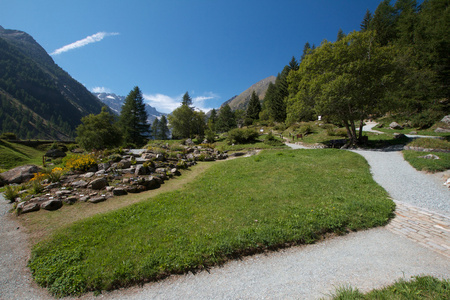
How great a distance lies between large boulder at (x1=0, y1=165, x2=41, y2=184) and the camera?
10.6 m

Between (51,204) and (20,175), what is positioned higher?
(20,175)

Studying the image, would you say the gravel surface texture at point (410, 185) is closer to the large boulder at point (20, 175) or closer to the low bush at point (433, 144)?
the low bush at point (433, 144)

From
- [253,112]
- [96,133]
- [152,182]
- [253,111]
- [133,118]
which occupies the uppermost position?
[253,111]

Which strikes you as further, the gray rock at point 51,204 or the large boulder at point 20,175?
the large boulder at point 20,175

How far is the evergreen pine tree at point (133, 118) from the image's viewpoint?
37.7 meters

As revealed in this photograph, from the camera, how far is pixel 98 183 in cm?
863

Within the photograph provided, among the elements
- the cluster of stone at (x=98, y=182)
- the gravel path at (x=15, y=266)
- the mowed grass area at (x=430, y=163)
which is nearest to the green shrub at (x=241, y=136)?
the cluster of stone at (x=98, y=182)

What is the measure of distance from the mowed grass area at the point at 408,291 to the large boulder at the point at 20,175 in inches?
667

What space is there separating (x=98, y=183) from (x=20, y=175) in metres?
7.10

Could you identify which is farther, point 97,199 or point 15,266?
point 97,199

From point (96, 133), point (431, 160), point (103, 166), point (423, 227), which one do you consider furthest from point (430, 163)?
point (96, 133)

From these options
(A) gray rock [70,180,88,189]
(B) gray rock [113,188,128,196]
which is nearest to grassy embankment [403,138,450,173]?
(B) gray rock [113,188,128,196]

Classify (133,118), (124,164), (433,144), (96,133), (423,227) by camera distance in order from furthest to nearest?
1. (133,118)
2. (96,133)
3. (433,144)
4. (124,164)
5. (423,227)

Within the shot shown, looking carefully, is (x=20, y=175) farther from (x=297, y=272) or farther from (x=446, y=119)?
(x=446, y=119)
